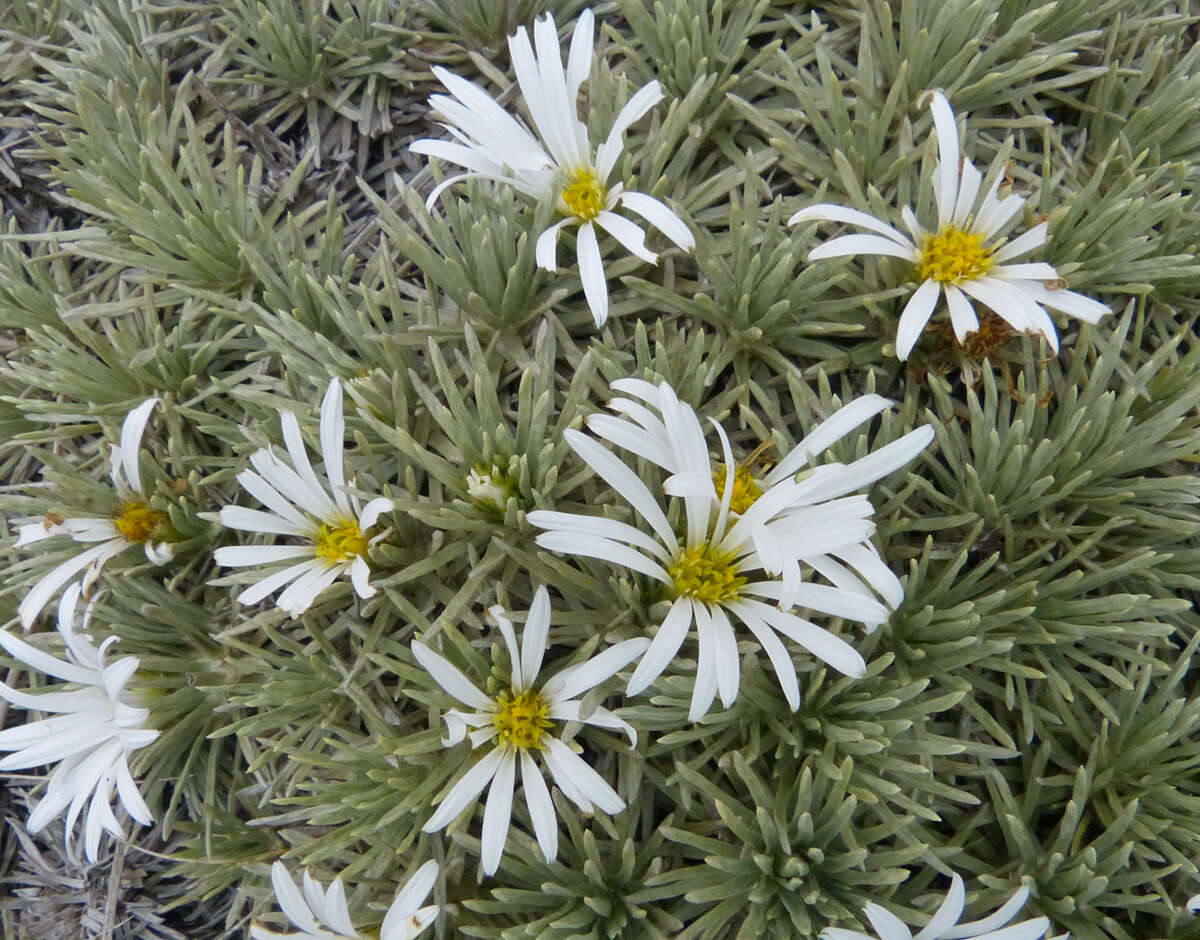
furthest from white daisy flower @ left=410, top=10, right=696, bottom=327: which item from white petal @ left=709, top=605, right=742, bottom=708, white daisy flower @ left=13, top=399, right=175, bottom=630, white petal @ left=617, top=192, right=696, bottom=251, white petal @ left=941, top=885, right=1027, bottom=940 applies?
white petal @ left=941, top=885, right=1027, bottom=940

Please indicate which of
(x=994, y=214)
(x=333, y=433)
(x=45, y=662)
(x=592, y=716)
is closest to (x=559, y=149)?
(x=333, y=433)

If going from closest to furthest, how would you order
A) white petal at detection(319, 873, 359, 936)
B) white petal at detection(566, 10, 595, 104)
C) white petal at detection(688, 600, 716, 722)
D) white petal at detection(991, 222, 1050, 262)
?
white petal at detection(688, 600, 716, 722) < white petal at detection(319, 873, 359, 936) < white petal at detection(991, 222, 1050, 262) < white petal at detection(566, 10, 595, 104)

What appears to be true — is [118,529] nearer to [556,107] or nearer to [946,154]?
[556,107]

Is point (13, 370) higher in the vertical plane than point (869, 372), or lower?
lower

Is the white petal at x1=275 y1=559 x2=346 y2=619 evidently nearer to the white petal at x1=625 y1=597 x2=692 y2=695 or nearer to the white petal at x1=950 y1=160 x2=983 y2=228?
the white petal at x1=625 y1=597 x2=692 y2=695

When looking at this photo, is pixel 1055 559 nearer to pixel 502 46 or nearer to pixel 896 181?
pixel 896 181

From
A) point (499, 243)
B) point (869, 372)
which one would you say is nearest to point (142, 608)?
point (499, 243)
